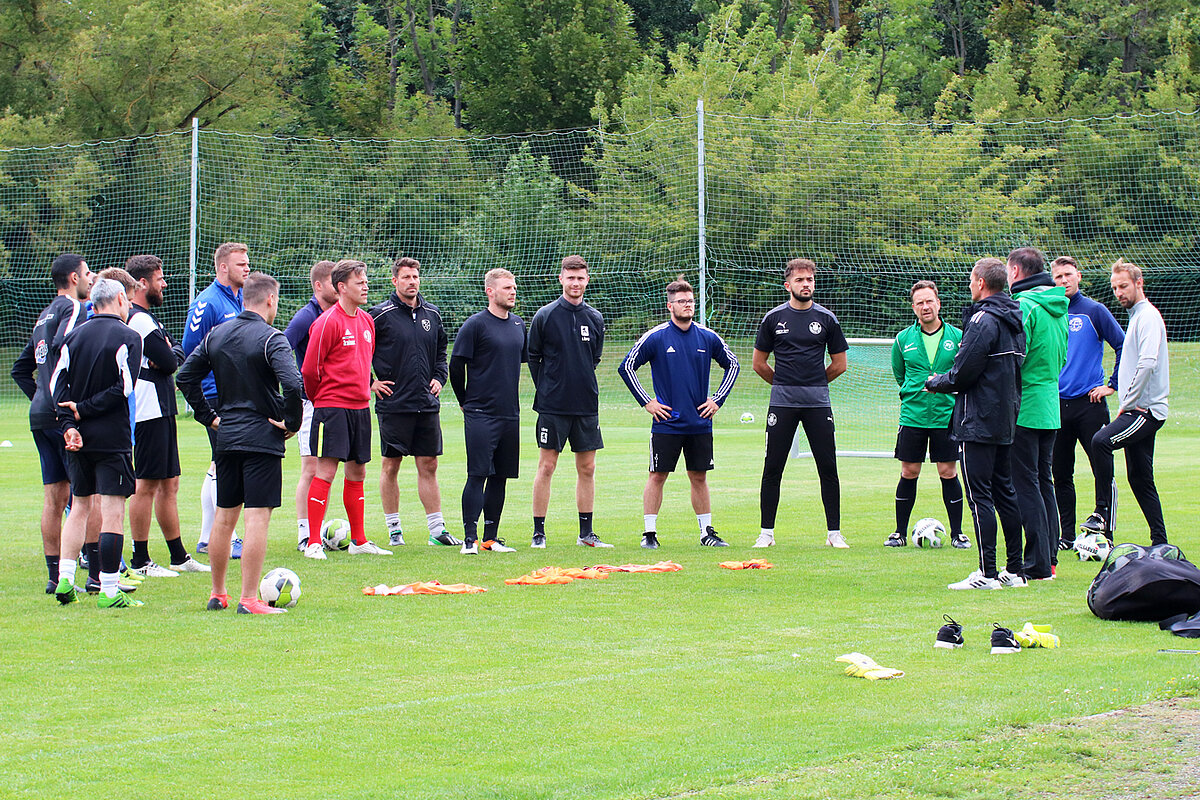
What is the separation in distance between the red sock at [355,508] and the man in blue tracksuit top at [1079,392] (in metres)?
5.15

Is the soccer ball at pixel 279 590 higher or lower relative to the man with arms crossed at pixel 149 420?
lower

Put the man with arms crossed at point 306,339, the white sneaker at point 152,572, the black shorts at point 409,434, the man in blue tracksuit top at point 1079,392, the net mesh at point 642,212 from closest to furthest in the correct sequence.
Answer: the white sneaker at point 152,572, the man in blue tracksuit top at point 1079,392, the man with arms crossed at point 306,339, the black shorts at point 409,434, the net mesh at point 642,212

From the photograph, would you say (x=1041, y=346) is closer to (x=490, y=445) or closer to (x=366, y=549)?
(x=490, y=445)

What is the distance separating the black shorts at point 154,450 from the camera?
28.8 feet

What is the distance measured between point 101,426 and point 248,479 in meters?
1.16

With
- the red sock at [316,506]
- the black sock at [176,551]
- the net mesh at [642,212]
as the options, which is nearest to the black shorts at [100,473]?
the black sock at [176,551]

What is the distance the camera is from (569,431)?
34.1ft

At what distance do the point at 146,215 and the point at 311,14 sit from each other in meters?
19.8

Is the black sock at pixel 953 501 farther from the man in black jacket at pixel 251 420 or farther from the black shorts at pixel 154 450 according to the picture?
the black shorts at pixel 154 450

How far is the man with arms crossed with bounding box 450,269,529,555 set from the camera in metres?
10.2

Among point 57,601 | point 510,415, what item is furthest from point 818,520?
point 57,601

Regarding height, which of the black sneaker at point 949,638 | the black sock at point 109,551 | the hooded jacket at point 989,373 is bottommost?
the black sneaker at point 949,638

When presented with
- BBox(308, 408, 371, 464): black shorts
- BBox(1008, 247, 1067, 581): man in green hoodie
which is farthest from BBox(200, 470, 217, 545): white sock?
BBox(1008, 247, 1067, 581): man in green hoodie

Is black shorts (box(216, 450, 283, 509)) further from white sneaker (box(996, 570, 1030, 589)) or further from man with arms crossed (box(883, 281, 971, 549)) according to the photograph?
man with arms crossed (box(883, 281, 971, 549))
